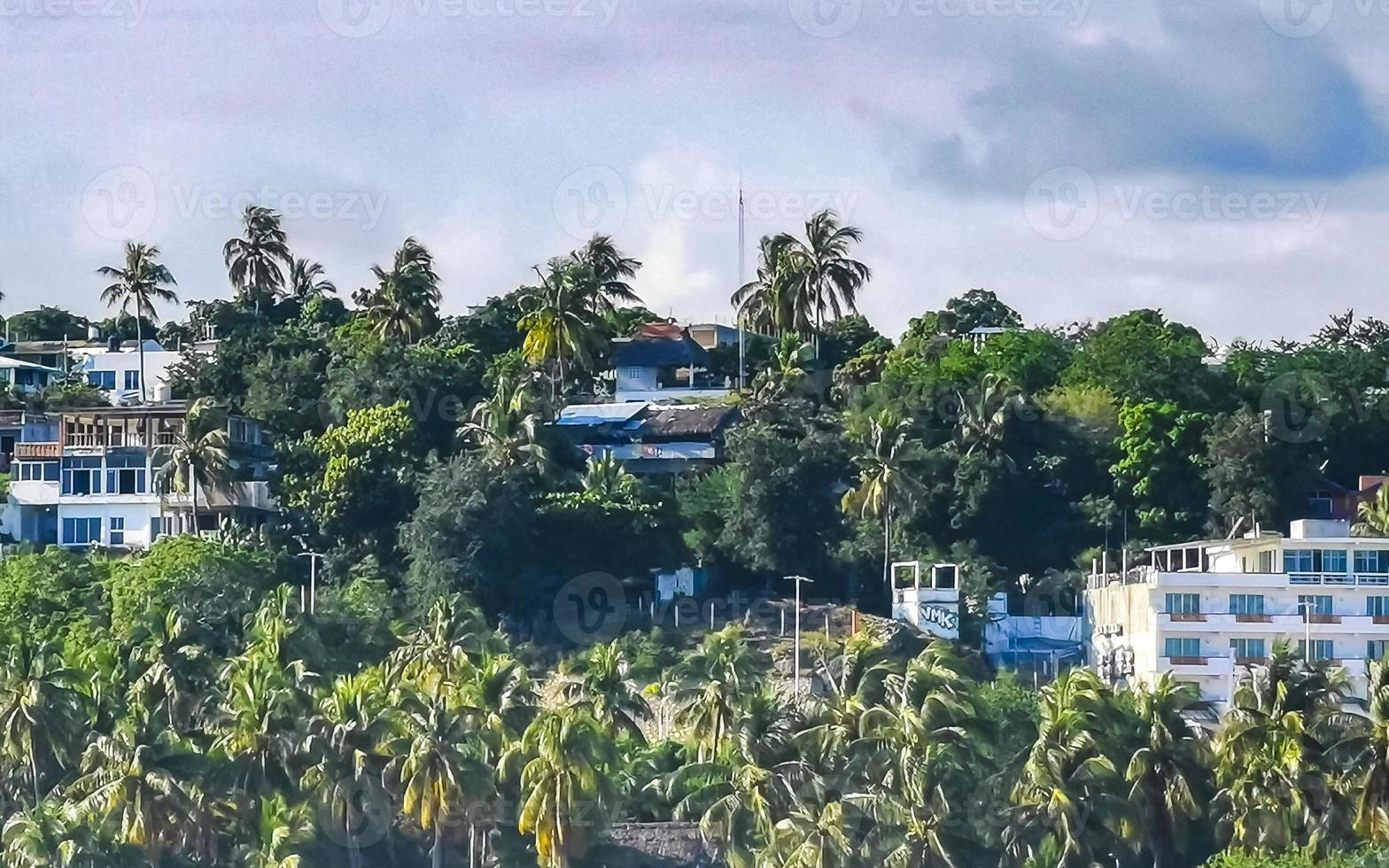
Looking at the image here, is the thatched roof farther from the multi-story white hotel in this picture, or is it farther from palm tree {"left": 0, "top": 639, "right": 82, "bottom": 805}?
the multi-story white hotel

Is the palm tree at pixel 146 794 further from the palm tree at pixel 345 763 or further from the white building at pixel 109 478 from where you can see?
Answer: the white building at pixel 109 478

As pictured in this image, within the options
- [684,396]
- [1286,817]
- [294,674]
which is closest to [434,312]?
[684,396]

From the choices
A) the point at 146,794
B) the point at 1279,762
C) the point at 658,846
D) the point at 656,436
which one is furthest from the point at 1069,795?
the point at 656,436

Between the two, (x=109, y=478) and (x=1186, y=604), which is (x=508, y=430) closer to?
(x=109, y=478)

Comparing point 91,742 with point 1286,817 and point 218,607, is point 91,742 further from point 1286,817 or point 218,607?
point 1286,817

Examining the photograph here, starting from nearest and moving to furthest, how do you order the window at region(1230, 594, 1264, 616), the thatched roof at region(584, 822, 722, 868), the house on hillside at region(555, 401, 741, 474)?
the thatched roof at region(584, 822, 722, 868) → the window at region(1230, 594, 1264, 616) → the house on hillside at region(555, 401, 741, 474)

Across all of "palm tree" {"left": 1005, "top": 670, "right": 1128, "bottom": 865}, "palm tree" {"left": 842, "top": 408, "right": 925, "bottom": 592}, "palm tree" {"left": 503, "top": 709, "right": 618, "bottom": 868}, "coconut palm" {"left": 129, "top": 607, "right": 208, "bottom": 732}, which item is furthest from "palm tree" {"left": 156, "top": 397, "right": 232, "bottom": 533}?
"palm tree" {"left": 1005, "top": 670, "right": 1128, "bottom": 865}

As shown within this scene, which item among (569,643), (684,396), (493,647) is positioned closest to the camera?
(493,647)
